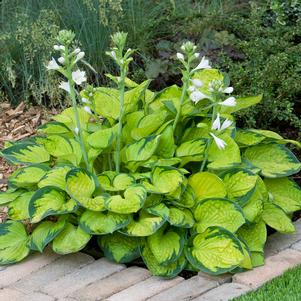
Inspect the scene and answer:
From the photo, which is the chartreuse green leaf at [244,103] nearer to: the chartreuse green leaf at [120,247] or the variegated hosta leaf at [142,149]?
the variegated hosta leaf at [142,149]

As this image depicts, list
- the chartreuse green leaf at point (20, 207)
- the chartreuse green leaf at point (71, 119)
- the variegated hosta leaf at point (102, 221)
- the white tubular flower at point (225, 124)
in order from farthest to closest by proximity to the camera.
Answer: the chartreuse green leaf at point (71, 119) < the chartreuse green leaf at point (20, 207) < the white tubular flower at point (225, 124) < the variegated hosta leaf at point (102, 221)

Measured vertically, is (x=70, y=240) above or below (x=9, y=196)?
below

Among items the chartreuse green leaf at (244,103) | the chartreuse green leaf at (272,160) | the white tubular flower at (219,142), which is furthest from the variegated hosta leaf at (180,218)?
the chartreuse green leaf at (244,103)

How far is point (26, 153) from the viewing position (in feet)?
12.9

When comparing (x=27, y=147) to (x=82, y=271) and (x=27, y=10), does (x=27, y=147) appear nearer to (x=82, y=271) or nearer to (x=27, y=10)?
(x=82, y=271)

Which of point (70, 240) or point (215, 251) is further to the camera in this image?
point (70, 240)

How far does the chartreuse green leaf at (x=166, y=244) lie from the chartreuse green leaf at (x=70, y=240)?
0.30 metres

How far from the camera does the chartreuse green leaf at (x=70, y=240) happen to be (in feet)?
11.5

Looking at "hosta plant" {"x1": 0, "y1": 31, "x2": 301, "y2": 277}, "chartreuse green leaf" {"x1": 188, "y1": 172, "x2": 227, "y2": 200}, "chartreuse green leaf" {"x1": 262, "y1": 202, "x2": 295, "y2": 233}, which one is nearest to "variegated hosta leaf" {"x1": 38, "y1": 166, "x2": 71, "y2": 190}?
"hosta plant" {"x1": 0, "y1": 31, "x2": 301, "y2": 277}

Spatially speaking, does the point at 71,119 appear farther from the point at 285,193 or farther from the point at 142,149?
the point at 285,193

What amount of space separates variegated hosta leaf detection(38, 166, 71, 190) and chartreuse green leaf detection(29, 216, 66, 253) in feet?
0.52

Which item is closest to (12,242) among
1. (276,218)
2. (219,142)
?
(219,142)

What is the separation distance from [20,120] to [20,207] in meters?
1.46

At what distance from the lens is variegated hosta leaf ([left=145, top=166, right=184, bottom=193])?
3543 millimetres
